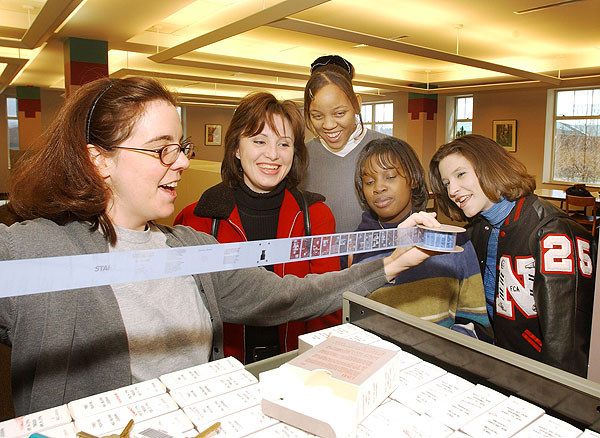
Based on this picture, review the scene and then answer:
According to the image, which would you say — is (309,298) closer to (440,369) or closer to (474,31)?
(440,369)

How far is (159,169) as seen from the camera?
1429 millimetres

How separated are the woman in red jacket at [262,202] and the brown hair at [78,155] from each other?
71 centimetres

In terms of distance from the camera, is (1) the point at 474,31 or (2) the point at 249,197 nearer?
(2) the point at 249,197

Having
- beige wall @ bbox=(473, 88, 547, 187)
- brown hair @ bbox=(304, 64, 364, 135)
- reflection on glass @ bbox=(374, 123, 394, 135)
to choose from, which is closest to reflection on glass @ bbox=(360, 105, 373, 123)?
reflection on glass @ bbox=(374, 123, 394, 135)

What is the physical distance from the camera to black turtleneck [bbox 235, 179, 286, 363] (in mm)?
2111

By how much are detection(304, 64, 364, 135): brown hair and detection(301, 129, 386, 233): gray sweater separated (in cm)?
19

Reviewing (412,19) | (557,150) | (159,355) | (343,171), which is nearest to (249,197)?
(343,171)

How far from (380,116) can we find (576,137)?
6596 millimetres

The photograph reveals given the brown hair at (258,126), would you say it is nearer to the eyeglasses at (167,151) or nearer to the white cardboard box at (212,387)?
the eyeglasses at (167,151)

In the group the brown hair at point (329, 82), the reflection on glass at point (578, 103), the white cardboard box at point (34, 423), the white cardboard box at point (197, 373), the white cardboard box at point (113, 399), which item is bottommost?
the white cardboard box at point (34, 423)

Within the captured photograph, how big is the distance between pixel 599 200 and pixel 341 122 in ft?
25.4

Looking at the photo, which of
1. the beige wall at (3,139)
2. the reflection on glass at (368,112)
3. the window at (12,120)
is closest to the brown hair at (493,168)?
the reflection on glass at (368,112)

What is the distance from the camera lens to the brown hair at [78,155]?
4.44 ft

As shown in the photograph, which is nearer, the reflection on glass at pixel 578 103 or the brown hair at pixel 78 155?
the brown hair at pixel 78 155
